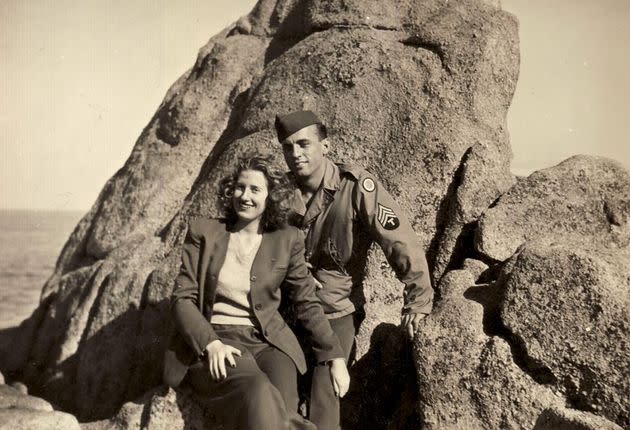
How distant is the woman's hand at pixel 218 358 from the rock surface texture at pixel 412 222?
1.79 feet

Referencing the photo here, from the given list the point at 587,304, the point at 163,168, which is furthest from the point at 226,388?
the point at 163,168

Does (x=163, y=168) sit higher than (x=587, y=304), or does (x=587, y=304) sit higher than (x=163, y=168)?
(x=163, y=168)

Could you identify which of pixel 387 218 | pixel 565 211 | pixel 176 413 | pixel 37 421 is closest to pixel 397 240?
pixel 387 218

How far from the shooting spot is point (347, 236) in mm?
4602

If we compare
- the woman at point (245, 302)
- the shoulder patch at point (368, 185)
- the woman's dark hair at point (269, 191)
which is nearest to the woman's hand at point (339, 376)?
the woman at point (245, 302)

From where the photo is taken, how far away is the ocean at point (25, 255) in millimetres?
17245

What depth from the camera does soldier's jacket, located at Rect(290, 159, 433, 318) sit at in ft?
14.5

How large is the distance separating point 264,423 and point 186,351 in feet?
2.17

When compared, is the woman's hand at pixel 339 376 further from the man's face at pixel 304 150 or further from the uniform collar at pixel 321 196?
the man's face at pixel 304 150

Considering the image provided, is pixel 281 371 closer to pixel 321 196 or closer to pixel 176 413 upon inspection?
pixel 176 413

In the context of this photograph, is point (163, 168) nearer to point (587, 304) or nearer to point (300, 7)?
point (300, 7)

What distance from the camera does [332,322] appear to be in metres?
4.49

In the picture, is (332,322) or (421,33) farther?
(421,33)

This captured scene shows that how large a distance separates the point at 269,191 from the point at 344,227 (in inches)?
25.0
